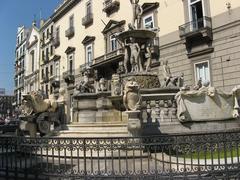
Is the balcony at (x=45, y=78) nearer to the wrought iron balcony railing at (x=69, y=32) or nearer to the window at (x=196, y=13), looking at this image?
the wrought iron balcony railing at (x=69, y=32)

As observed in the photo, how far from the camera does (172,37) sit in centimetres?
2261

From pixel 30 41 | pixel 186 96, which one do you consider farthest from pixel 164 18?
pixel 30 41

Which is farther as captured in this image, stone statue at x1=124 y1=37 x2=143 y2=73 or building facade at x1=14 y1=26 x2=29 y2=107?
building facade at x1=14 y1=26 x2=29 y2=107

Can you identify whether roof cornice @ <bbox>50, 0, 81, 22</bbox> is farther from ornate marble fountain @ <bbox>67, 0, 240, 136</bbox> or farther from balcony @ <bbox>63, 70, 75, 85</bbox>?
ornate marble fountain @ <bbox>67, 0, 240, 136</bbox>

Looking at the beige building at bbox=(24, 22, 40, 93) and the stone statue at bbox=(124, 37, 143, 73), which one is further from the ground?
the beige building at bbox=(24, 22, 40, 93)

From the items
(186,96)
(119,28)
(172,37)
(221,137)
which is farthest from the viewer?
(119,28)

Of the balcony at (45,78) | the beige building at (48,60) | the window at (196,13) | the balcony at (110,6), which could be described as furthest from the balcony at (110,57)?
the balcony at (45,78)

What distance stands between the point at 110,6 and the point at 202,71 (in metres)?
12.8

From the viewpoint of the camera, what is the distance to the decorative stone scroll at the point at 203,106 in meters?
9.20

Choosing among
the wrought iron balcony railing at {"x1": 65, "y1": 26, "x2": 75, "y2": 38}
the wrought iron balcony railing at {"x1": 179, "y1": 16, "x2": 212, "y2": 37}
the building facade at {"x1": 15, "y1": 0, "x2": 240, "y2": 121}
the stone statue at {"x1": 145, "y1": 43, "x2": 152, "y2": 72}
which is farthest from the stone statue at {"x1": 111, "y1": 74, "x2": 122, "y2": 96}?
the wrought iron balcony railing at {"x1": 65, "y1": 26, "x2": 75, "y2": 38}

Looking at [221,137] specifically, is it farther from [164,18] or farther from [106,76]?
[106,76]

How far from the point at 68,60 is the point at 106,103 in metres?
27.7

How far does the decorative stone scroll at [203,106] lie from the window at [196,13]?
479 inches

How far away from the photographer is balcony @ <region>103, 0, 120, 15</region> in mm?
29319
